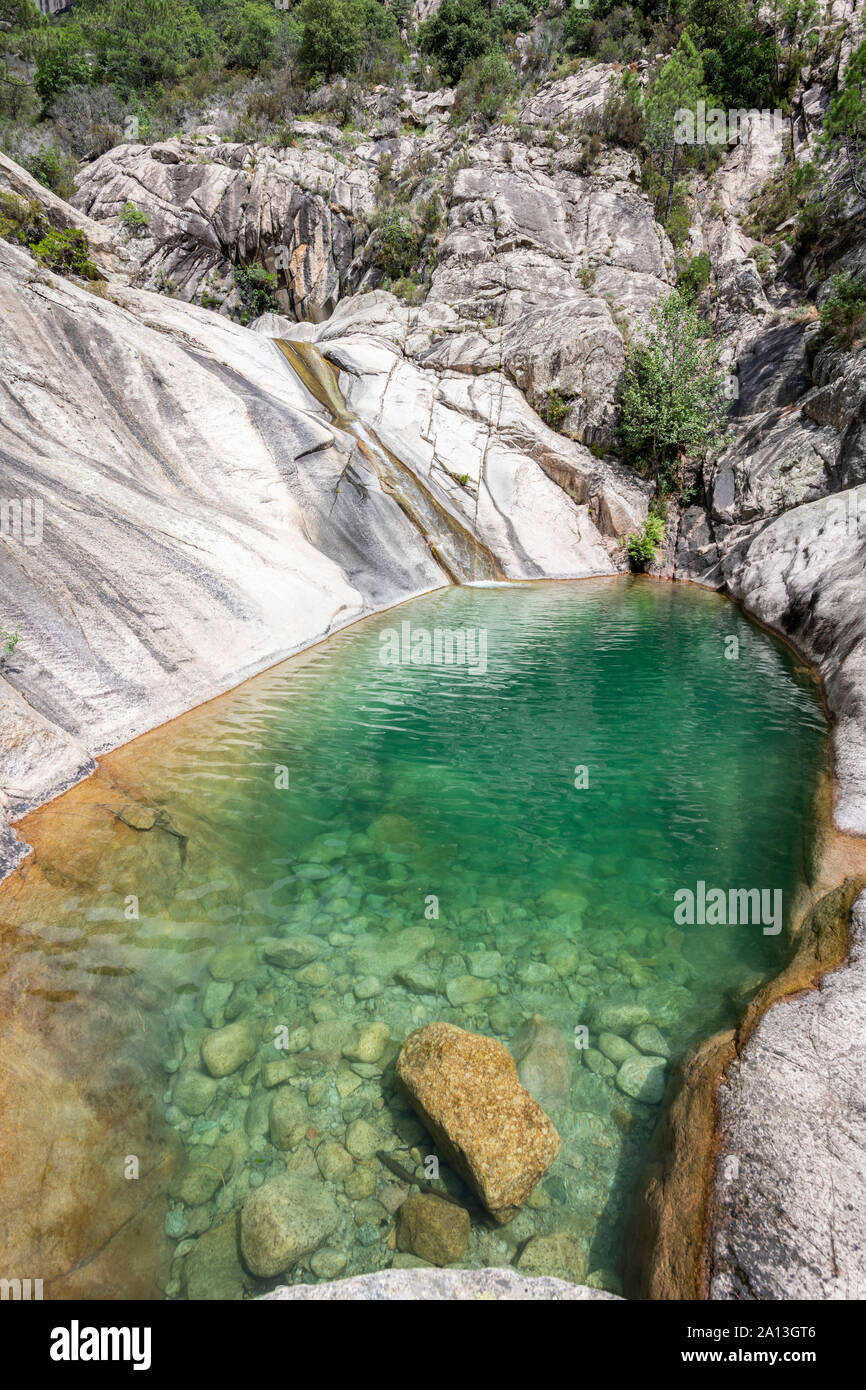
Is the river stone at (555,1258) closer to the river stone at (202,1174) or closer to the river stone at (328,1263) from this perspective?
the river stone at (328,1263)

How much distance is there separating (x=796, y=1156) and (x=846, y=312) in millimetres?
30040

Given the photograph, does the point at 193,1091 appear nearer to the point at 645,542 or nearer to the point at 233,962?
the point at 233,962

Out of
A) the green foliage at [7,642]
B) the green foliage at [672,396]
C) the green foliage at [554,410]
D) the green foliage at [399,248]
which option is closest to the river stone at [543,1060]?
the green foliage at [7,642]

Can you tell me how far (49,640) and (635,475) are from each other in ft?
90.8

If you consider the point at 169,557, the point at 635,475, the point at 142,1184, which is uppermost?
the point at 635,475

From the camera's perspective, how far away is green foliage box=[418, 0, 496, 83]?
49.8 meters

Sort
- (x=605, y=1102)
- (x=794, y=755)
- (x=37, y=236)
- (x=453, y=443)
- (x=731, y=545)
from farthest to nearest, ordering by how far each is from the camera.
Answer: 1. (x=453, y=443)
2. (x=731, y=545)
3. (x=37, y=236)
4. (x=794, y=755)
5. (x=605, y=1102)

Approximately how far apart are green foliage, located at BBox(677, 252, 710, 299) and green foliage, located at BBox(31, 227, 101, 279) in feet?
106

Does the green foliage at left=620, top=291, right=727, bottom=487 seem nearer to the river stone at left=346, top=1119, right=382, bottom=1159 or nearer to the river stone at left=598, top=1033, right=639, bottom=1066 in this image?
the river stone at left=598, top=1033, right=639, bottom=1066

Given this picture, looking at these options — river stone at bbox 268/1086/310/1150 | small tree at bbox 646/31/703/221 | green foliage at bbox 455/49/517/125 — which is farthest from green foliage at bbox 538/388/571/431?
green foliage at bbox 455/49/517/125

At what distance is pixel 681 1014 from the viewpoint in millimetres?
4934

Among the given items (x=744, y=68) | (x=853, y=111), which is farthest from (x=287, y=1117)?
(x=744, y=68)

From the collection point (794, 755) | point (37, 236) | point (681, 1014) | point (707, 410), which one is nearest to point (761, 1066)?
point (681, 1014)

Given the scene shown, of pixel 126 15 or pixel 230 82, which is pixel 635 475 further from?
pixel 126 15
